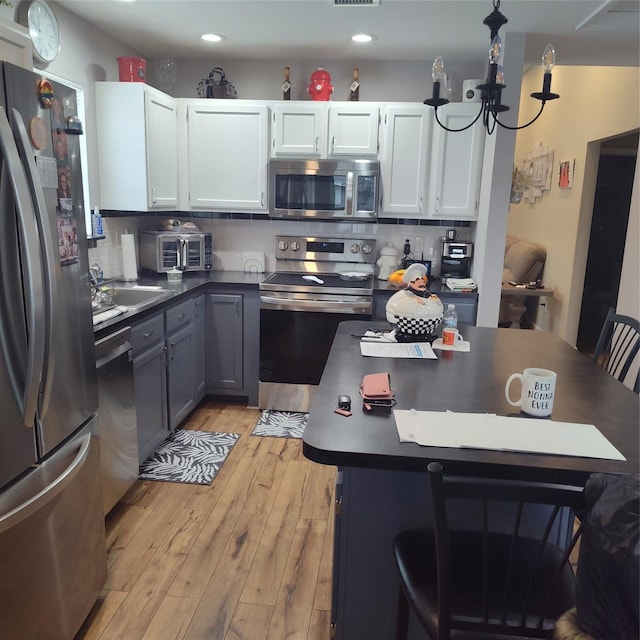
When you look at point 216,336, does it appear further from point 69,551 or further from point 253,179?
point 69,551

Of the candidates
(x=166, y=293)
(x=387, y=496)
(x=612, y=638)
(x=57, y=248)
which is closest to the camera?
(x=612, y=638)

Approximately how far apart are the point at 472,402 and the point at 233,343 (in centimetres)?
241

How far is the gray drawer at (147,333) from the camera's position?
2.64 meters

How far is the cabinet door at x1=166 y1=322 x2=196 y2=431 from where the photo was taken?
3.14m

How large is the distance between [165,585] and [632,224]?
3.65 meters

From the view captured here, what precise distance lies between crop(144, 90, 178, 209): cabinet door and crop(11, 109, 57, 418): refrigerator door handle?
1977 millimetres

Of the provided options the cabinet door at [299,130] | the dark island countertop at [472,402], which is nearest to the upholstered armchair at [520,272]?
the cabinet door at [299,130]

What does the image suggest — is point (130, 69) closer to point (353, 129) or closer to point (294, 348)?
point (353, 129)

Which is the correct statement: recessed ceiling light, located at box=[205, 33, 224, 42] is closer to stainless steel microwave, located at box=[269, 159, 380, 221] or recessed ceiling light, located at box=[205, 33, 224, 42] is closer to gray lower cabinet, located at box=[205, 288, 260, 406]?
stainless steel microwave, located at box=[269, 159, 380, 221]

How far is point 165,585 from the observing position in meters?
2.09

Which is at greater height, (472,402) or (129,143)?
(129,143)

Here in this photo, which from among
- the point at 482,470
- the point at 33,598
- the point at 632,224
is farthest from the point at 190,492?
the point at 632,224

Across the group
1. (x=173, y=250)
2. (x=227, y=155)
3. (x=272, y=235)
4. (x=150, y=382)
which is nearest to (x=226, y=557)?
(x=150, y=382)

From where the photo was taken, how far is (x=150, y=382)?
9.39ft
